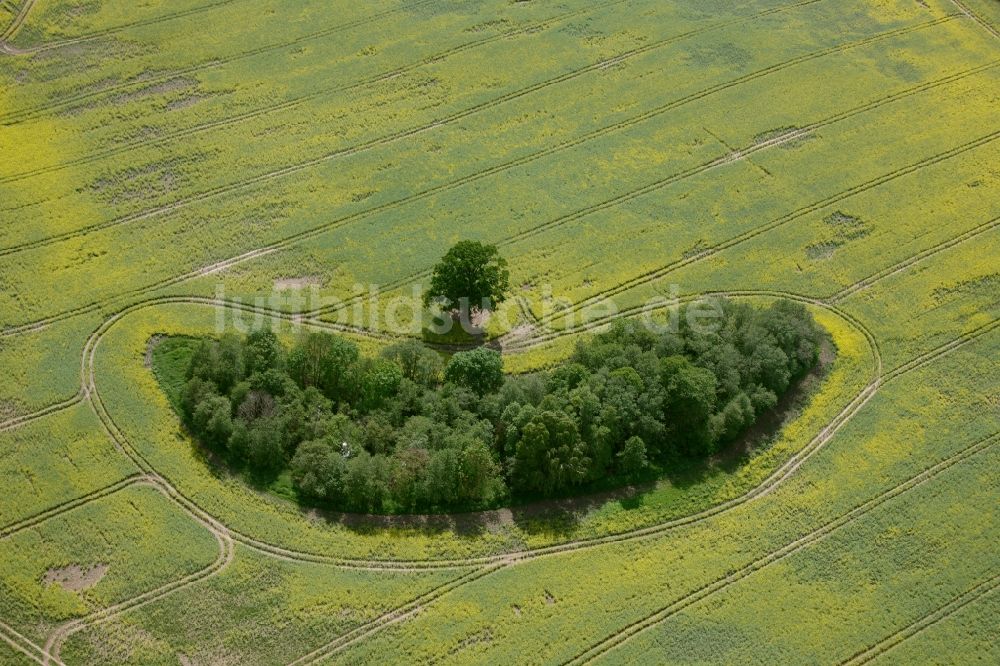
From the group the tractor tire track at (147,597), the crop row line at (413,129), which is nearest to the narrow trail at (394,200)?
the crop row line at (413,129)

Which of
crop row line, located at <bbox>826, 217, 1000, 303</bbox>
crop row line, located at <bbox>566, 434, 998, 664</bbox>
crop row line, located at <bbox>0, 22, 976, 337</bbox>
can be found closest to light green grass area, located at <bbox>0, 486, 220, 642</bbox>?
crop row line, located at <bbox>0, 22, 976, 337</bbox>

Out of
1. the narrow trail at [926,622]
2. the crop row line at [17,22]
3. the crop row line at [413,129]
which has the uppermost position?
the crop row line at [17,22]

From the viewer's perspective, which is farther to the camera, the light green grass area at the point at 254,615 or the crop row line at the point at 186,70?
the crop row line at the point at 186,70

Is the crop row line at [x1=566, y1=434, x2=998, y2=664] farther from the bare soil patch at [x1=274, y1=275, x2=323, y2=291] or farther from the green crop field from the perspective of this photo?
the bare soil patch at [x1=274, y1=275, x2=323, y2=291]


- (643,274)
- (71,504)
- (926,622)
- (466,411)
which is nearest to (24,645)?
(71,504)

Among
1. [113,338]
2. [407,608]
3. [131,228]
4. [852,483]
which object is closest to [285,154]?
[131,228]

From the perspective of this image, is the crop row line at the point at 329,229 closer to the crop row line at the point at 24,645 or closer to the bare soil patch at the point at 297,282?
the bare soil patch at the point at 297,282

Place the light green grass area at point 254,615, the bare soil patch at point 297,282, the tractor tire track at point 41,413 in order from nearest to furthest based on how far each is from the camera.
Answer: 1. the light green grass area at point 254,615
2. the tractor tire track at point 41,413
3. the bare soil patch at point 297,282

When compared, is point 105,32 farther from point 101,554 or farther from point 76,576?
point 76,576
